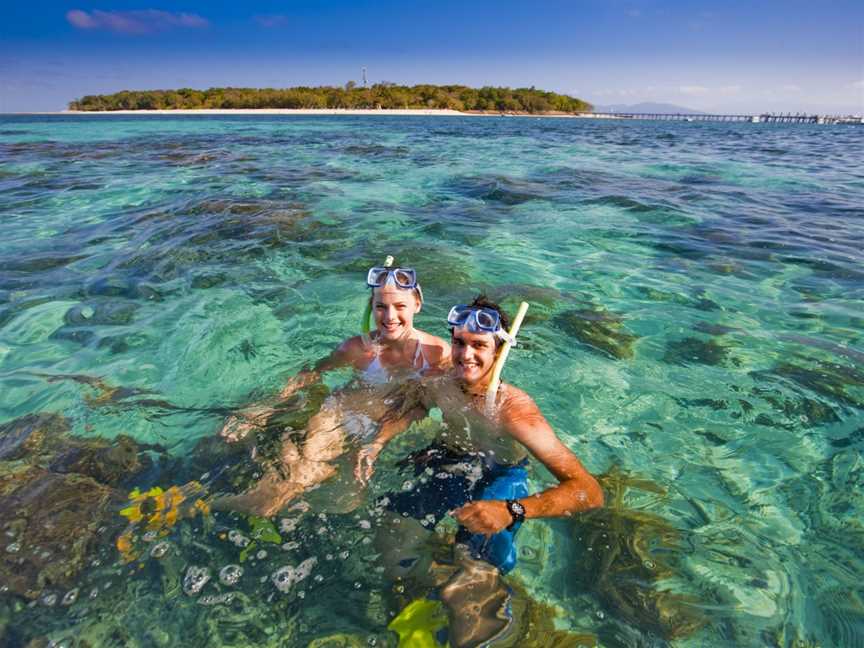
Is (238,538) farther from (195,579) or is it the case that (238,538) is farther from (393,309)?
(393,309)

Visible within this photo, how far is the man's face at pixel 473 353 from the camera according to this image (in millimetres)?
3195

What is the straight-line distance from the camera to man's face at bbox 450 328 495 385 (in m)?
3.20

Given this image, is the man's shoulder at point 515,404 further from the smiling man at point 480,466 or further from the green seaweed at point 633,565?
the green seaweed at point 633,565

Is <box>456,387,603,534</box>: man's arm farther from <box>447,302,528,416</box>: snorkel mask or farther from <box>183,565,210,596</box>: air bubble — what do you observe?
<box>183,565,210,596</box>: air bubble

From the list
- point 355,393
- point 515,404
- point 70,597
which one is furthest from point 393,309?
point 70,597

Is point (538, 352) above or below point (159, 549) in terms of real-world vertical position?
below

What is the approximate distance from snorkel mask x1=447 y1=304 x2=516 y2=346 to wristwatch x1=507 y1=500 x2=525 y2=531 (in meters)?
1.01

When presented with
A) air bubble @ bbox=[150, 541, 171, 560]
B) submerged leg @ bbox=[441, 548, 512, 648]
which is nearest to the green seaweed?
submerged leg @ bbox=[441, 548, 512, 648]

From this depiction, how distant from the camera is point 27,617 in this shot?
2271mm

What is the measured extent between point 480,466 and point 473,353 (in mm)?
746

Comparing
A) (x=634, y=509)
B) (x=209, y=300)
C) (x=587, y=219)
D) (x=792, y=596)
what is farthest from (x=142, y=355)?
(x=587, y=219)

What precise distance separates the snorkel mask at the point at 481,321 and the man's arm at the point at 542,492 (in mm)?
446

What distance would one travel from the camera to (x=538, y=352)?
5.21 m

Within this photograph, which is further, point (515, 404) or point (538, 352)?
point (538, 352)
